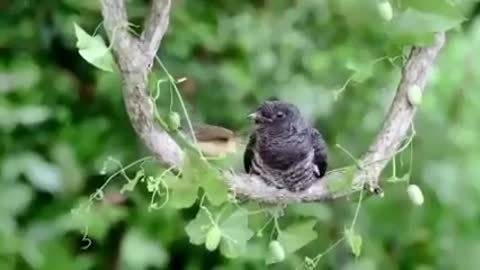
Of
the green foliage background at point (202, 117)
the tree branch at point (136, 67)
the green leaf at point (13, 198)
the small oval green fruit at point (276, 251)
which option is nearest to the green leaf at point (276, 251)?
the small oval green fruit at point (276, 251)

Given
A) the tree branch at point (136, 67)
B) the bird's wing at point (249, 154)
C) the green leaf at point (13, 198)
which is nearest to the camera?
the tree branch at point (136, 67)

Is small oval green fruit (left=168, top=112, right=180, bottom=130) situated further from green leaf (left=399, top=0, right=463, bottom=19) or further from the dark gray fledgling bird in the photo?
green leaf (left=399, top=0, right=463, bottom=19)

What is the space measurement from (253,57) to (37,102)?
0.34 metres

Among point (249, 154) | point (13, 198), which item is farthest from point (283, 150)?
point (13, 198)

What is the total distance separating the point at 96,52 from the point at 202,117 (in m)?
0.84

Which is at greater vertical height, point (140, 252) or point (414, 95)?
point (414, 95)

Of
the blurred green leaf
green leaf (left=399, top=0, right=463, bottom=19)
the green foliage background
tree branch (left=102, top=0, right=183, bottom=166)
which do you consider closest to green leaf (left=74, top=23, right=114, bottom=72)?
tree branch (left=102, top=0, right=183, bottom=166)

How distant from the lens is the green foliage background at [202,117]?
1711 millimetres

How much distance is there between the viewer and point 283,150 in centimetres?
89

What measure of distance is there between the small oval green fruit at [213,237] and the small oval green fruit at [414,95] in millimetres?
177

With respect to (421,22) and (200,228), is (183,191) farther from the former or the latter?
(421,22)

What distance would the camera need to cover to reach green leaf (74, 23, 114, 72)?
82 centimetres

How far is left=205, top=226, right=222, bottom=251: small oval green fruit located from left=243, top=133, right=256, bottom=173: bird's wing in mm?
76

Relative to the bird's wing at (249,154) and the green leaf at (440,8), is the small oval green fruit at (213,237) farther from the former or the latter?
the green leaf at (440,8)
